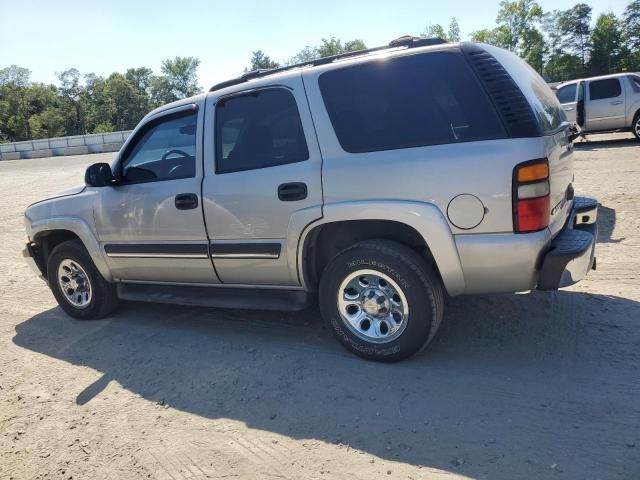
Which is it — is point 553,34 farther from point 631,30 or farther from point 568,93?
point 568,93

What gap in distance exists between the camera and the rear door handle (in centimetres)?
342

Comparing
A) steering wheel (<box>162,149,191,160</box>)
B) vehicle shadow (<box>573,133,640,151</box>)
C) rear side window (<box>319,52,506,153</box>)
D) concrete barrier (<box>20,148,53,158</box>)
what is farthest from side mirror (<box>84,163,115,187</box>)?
concrete barrier (<box>20,148,53,158</box>)

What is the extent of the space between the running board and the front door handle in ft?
2.41

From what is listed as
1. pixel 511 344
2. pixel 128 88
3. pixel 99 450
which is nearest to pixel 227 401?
pixel 99 450

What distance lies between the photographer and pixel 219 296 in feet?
13.4

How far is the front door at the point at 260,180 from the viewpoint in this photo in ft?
11.4

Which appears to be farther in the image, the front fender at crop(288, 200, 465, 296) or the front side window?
the front side window

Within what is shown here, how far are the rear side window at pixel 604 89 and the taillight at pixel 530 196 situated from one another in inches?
513

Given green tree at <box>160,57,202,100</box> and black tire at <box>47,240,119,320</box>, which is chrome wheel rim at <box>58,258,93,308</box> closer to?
black tire at <box>47,240,119,320</box>

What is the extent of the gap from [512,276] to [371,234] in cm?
96

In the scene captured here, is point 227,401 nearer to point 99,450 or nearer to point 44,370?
point 99,450

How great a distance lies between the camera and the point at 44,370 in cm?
396

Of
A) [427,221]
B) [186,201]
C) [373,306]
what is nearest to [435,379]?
[373,306]

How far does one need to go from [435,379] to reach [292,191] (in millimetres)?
1558
